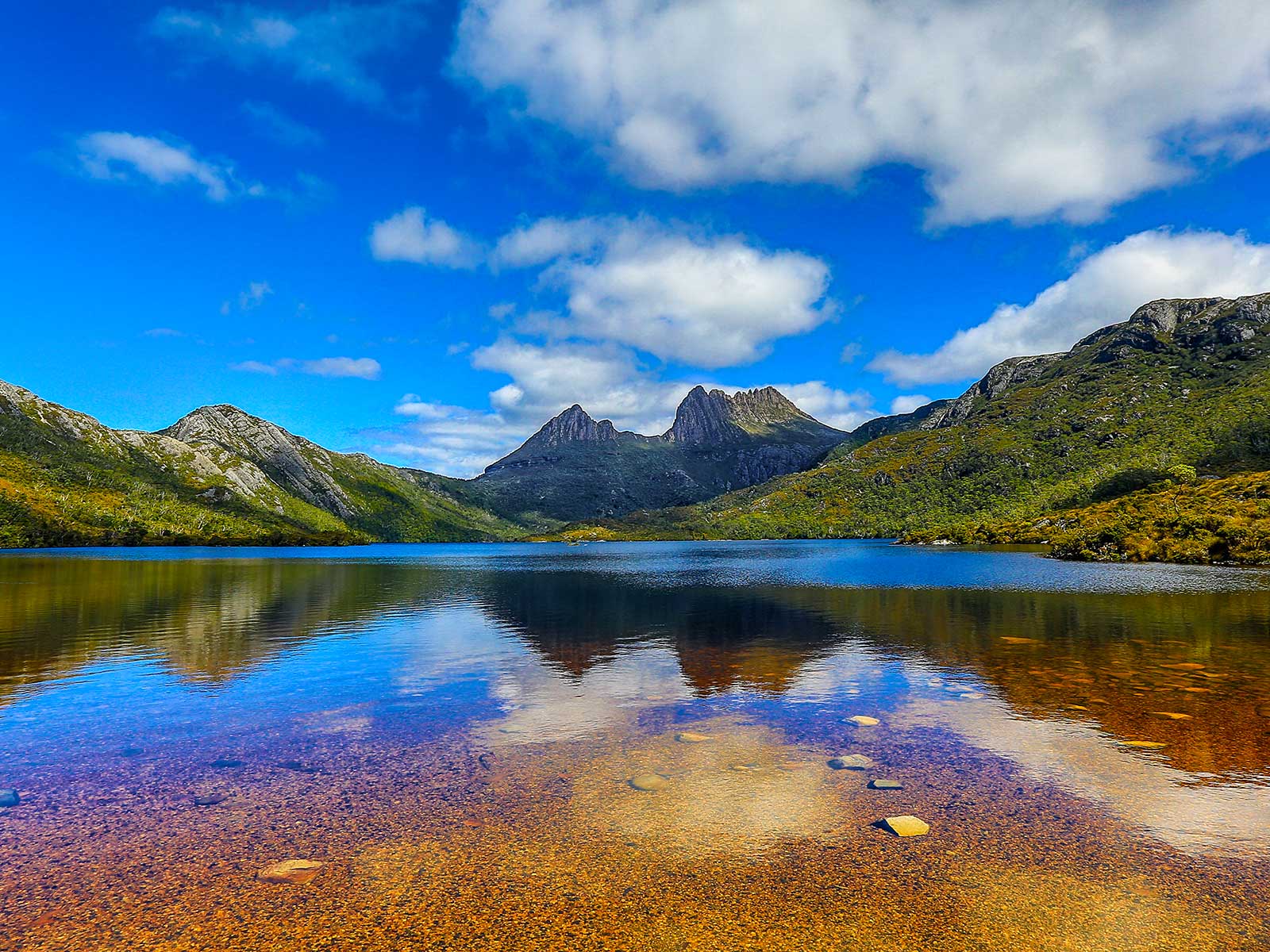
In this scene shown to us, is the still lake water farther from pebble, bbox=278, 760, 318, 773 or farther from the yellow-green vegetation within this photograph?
the yellow-green vegetation

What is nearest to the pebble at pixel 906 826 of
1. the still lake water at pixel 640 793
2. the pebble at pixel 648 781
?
the still lake water at pixel 640 793

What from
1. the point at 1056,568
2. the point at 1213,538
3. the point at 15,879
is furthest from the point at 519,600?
the point at 1213,538

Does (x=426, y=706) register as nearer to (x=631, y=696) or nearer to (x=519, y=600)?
(x=631, y=696)

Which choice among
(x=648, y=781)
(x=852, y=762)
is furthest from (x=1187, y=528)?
(x=648, y=781)

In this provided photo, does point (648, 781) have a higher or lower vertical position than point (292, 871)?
lower

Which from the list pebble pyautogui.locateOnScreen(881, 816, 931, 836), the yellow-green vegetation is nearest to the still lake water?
pebble pyautogui.locateOnScreen(881, 816, 931, 836)

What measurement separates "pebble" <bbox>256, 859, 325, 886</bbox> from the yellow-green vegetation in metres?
142

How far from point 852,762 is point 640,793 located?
23.4ft

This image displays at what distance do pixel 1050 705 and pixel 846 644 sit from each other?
56.7 feet

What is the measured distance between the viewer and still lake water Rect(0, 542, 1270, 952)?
11.3 metres

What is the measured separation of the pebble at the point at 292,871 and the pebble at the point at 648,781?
7.99m

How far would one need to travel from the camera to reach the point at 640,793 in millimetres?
17297

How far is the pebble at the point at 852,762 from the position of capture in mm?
19453

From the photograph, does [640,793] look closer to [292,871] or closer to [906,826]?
[906,826]
